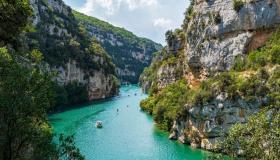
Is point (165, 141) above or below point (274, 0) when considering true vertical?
below

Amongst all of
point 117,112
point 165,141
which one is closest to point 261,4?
point 165,141

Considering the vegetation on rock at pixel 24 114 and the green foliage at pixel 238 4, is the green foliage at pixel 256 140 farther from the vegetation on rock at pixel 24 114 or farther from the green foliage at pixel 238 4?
the green foliage at pixel 238 4

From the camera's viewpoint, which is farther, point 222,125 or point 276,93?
point 222,125

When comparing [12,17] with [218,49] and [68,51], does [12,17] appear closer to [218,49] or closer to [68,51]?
[218,49]

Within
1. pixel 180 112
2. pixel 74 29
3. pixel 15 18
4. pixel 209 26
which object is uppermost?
pixel 74 29

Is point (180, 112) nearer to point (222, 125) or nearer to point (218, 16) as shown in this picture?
point (222, 125)

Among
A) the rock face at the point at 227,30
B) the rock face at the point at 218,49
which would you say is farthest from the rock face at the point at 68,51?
the rock face at the point at 227,30
